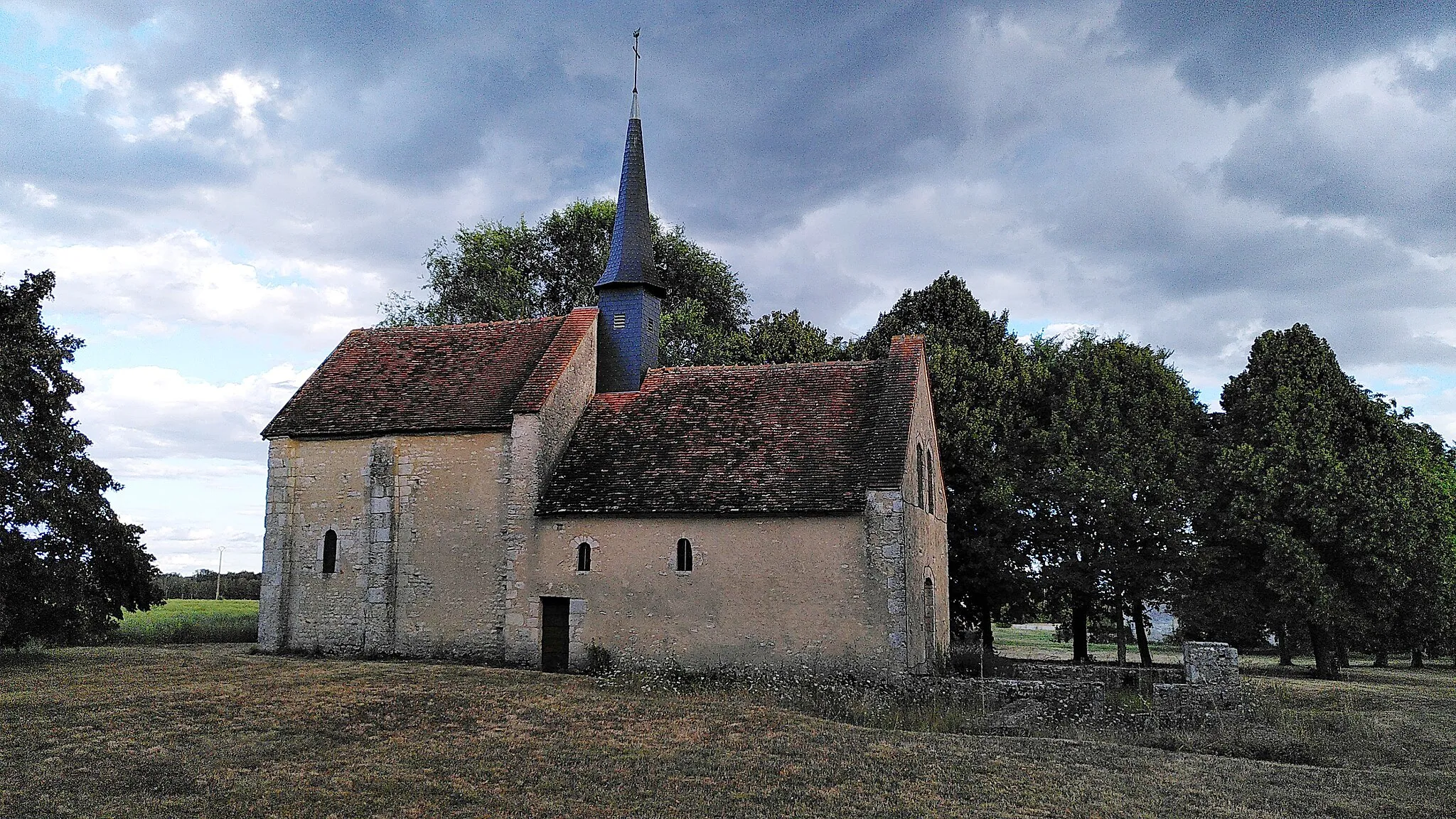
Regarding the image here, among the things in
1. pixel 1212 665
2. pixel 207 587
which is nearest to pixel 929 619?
pixel 1212 665

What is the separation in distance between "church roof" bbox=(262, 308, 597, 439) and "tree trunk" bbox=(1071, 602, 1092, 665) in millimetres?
17150

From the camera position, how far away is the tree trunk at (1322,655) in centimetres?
2656

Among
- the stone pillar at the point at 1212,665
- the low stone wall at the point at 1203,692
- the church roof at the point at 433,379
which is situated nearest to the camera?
the low stone wall at the point at 1203,692

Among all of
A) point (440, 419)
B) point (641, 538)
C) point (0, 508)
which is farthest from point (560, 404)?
point (0, 508)

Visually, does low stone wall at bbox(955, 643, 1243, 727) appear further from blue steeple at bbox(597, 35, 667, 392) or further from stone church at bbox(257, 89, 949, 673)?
blue steeple at bbox(597, 35, 667, 392)

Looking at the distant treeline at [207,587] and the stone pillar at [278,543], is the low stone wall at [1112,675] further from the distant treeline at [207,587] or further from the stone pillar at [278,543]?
the distant treeline at [207,587]

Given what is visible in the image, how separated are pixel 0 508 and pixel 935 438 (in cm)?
2237

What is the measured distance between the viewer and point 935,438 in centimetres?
2569

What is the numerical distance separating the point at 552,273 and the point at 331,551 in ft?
67.3

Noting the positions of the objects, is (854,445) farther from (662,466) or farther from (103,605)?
(103,605)

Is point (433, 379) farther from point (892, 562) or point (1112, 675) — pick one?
point (1112, 675)

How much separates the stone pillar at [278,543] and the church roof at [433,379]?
76 cm

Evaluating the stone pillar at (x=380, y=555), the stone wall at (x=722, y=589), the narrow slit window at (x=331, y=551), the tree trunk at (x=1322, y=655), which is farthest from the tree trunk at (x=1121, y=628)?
the narrow slit window at (x=331, y=551)

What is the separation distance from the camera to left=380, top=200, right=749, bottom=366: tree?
39719mm
